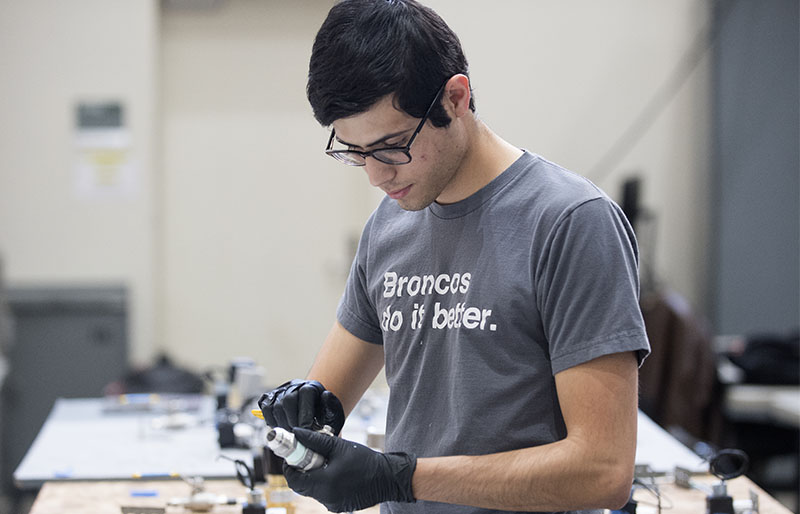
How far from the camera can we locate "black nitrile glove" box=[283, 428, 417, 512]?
114 centimetres

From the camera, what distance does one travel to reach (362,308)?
144cm

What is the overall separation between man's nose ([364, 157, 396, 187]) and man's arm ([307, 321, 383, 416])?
336mm

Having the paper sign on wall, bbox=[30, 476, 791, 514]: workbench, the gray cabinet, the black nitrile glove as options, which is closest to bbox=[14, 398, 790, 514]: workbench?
bbox=[30, 476, 791, 514]: workbench

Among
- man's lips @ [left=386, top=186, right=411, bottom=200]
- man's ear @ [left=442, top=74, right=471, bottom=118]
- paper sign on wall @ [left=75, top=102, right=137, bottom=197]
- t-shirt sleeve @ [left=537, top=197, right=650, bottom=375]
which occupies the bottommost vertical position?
paper sign on wall @ [left=75, top=102, right=137, bottom=197]

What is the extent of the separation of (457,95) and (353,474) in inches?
21.2

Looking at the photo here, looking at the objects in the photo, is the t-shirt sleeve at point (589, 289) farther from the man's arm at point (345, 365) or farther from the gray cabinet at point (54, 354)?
the gray cabinet at point (54, 354)

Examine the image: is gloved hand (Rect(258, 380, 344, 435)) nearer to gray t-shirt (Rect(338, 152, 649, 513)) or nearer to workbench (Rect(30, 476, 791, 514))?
gray t-shirt (Rect(338, 152, 649, 513))

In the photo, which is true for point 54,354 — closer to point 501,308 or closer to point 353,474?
point 353,474

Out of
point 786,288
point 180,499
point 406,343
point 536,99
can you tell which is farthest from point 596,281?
point 786,288

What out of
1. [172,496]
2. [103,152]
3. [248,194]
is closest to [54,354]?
[103,152]

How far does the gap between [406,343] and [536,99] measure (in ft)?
9.56

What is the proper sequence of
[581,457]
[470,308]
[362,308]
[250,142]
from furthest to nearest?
[250,142], [362,308], [470,308], [581,457]

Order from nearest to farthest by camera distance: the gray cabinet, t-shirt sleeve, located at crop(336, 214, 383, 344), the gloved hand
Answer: the gloved hand → t-shirt sleeve, located at crop(336, 214, 383, 344) → the gray cabinet

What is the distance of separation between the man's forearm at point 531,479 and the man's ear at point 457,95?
47 centimetres
